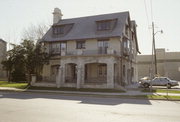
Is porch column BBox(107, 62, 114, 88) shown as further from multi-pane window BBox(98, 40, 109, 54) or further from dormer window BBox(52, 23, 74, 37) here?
dormer window BBox(52, 23, 74, 37)

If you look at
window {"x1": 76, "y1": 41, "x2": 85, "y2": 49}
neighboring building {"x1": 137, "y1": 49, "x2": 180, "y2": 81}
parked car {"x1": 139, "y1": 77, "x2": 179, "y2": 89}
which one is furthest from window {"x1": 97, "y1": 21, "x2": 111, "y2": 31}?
neighboring building {"x1": 137, "y1": 49, "x2": 180, "y2": 81}

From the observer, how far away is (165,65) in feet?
180

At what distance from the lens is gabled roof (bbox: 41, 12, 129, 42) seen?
27.5m

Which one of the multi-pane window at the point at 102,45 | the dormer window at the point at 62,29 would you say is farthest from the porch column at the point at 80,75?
the dormer window at the point at 62,29

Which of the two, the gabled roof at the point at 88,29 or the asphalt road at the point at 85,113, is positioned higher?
the gabled roof at the point at 88,29

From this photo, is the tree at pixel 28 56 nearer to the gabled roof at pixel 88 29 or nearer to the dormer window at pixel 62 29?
the gabled roof at pixel 88 29

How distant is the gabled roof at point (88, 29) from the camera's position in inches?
1083

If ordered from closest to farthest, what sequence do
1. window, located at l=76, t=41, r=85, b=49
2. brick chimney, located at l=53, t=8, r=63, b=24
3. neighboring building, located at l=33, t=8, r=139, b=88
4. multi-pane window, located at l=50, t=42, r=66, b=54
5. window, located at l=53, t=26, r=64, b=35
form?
1. neighboring building, located at l=33, t=8, r=139, b=88
2. window, located at l=76, t=41, r=85, b=49
3. multi-pane window, located at l=50, t=42, r=66, b=54
4. window, located at l=53, t=26, r=64, b=35
5. brick chimney, located at l=53, t=8, r=63, b=24

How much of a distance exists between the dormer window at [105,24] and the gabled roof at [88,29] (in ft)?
1.85

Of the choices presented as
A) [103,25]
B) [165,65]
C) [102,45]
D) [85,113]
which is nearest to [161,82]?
[102,45]

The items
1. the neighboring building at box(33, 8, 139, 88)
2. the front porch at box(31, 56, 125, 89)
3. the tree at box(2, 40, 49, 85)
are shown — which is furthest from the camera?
the tree at box(2, 40, 49, 85)

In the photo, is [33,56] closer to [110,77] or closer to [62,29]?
[62,29]

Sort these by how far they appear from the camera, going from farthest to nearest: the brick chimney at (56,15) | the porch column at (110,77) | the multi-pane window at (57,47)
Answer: the brick chimney at (56,15) < the multi-pane window at (57,47) < the porch column at (110,77)

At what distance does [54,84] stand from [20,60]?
20.1ft
